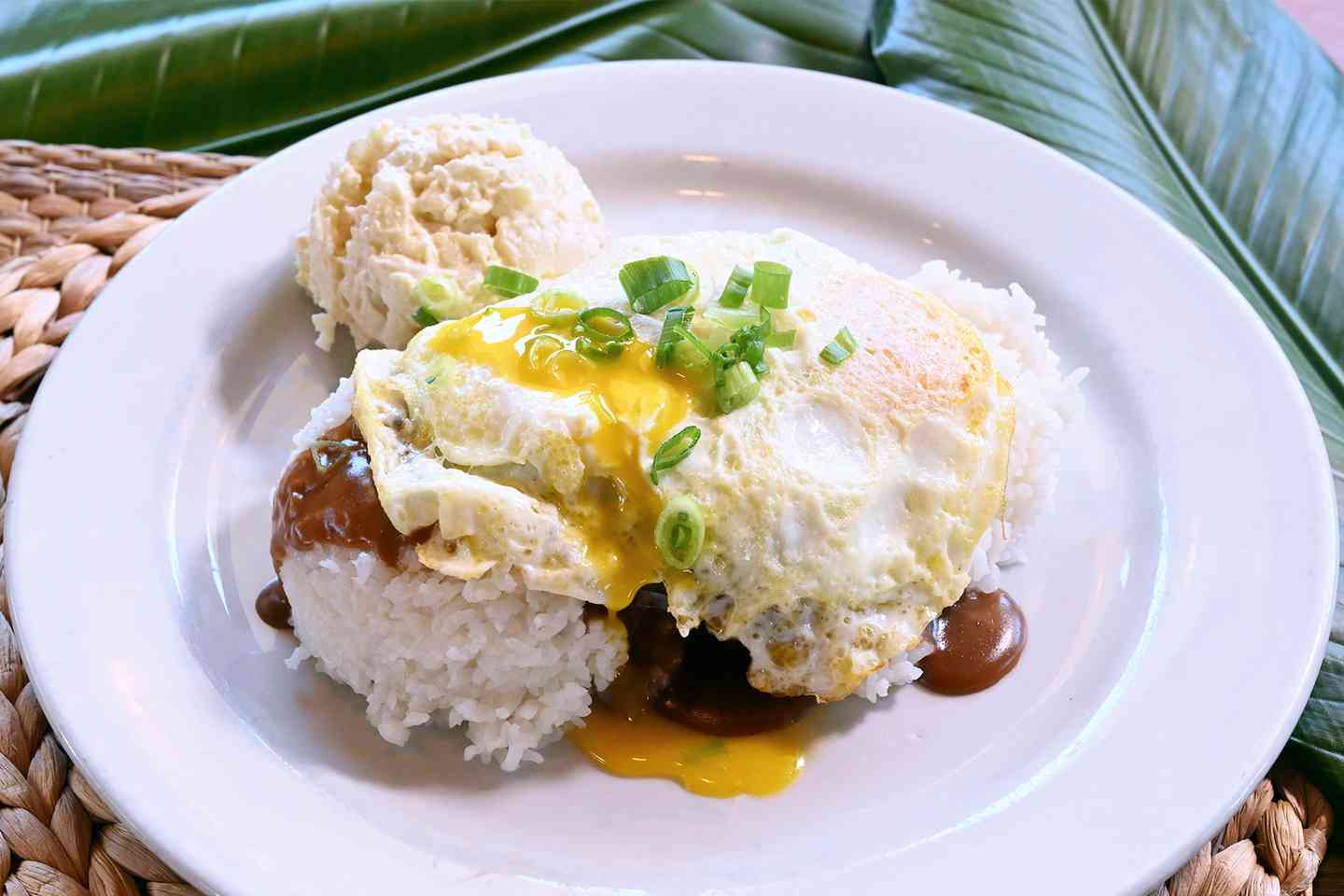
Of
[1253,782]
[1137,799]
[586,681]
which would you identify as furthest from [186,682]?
[1253,782]

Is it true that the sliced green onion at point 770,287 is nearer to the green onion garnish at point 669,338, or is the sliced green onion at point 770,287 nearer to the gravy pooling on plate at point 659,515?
the gravy pooling on plate at point 659,515

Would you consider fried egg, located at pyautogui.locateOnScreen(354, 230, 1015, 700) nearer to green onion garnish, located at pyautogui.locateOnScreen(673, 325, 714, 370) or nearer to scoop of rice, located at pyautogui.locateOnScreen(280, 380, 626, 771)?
green onion garnish, located at pyautogui.locateOnScreen(673, 325, 714, 370)

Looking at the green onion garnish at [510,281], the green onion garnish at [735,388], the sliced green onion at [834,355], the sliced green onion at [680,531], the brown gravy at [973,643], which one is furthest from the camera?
the green onion garnish at [510,281]

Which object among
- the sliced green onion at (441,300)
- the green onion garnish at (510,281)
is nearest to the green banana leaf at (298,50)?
the sliced green onion at (441,300)

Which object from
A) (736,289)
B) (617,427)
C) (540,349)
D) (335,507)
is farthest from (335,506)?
(736,289)

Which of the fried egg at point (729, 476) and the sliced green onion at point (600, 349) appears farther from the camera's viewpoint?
the sliced green onion at point (600, 349)

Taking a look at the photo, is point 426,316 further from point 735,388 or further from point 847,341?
point 847,341

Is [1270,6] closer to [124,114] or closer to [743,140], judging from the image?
[743,140]
